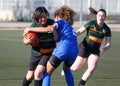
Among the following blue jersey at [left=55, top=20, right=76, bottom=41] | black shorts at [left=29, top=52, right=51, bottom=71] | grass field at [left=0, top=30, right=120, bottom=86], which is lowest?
grass field at [left=0, top=30, right=120, bottom=86]

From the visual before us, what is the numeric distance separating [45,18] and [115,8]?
3629cm

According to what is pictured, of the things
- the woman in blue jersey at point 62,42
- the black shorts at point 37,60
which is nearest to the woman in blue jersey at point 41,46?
the black shorts at point 37,60

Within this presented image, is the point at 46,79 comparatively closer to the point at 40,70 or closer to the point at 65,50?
the point at 40,70

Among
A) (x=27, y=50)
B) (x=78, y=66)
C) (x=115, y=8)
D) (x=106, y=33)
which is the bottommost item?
(x=115, y=8)

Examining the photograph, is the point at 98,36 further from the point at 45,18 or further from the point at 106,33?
the point at 45,18

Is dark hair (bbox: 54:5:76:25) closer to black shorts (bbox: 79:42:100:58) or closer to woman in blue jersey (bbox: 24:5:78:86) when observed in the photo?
woman in blue jersey (bbox: 24:5:78:86)

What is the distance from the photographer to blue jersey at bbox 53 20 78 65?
9430mm

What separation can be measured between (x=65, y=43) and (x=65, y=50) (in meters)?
0.13

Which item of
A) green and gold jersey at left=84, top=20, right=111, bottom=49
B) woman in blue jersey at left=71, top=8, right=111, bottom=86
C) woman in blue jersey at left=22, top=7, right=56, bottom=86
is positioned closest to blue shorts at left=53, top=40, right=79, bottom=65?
woman in blue jersey at left=22, top=7, right=56, bottom=86

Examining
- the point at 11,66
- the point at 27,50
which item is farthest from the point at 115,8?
the point at 11,66

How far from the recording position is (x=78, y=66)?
11516 mm

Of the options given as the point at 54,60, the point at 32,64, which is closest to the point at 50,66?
the point at 54,60

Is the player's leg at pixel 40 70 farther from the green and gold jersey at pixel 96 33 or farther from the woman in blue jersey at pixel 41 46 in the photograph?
the green and gold jersey at pixel 96 33

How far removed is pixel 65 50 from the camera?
9453mm
